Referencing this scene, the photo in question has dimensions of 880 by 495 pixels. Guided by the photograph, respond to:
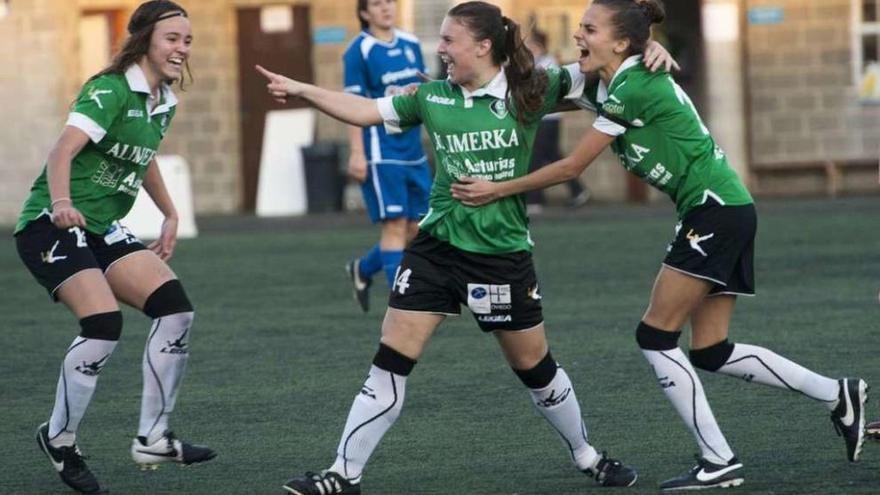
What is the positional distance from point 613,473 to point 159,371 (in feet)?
5.94

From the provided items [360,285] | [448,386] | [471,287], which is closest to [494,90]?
[471,287]

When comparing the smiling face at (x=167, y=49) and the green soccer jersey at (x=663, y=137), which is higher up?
the smiling face at (x=167, y=49)

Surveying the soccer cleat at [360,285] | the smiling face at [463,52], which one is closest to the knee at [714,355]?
the smiling face at [463,52]

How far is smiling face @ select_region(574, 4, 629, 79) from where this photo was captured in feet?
22.0

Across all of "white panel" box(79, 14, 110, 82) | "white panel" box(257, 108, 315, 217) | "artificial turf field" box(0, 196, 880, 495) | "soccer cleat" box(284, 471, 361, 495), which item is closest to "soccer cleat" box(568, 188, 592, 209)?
"white panel" box(257, 108, 315, 217)

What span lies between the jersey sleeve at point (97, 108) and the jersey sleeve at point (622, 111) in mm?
1808

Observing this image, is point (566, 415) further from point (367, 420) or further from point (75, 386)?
point (75, 386)

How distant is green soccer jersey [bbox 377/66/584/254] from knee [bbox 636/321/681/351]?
21.0 inches

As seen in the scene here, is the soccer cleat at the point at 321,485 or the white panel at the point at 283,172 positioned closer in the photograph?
the soccer cleat at the point at 321,485

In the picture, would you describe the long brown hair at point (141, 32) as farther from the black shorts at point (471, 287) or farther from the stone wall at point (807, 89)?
the stone wall at point (807, 89)

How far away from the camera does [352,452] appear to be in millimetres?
6527

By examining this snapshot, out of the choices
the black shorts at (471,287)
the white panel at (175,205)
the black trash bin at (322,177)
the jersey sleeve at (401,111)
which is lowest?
the black trash bin at (322,177)

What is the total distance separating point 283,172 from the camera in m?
25.8

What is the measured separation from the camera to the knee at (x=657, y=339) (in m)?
6.74
